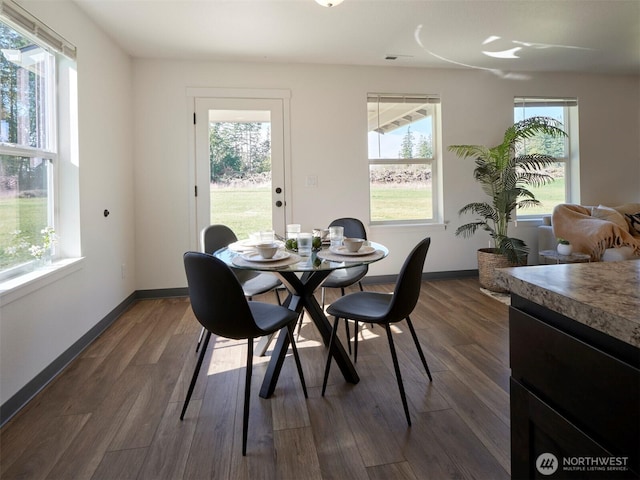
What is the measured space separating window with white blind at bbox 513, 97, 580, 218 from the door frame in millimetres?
2937

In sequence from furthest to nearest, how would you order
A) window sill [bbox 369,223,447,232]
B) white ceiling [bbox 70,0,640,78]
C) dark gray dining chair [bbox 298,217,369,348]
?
window sill [bbox 369,223,447,232] → white ceiling [bbox 70,0,640,78] → dark gray dining chair [bbox 298,217,369,348]

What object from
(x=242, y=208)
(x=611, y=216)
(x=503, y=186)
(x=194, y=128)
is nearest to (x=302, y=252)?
(x=242, y=208)

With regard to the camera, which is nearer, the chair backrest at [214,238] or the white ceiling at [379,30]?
the chair backrest at [214,238]

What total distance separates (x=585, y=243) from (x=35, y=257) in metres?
4.76

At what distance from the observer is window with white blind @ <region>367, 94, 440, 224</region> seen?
4254 mm

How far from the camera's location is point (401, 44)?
3.52m

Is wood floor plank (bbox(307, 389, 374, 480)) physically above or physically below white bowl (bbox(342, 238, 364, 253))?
below

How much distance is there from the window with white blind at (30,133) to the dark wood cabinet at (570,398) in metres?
2.45

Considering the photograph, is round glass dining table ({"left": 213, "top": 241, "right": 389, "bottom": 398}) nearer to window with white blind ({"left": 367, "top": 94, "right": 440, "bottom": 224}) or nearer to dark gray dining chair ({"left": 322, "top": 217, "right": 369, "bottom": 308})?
dark gray dining chair ({"left": 322, "top": 217, "right": 369, "bottom": 308})

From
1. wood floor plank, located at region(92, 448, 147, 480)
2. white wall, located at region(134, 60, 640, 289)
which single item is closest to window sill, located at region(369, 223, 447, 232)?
white wall, located at region(134, 60, 640, 289)

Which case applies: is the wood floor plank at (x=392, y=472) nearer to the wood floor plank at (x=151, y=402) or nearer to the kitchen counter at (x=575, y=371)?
the kitchen counter at (x=575, y=371)

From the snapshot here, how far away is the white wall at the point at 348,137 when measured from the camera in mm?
3807

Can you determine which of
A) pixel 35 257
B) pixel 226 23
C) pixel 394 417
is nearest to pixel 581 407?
pixel 394 417

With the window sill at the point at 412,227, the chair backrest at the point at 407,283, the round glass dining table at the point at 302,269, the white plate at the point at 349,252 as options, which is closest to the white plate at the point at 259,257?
the round glass dining table at the point at 302,269
